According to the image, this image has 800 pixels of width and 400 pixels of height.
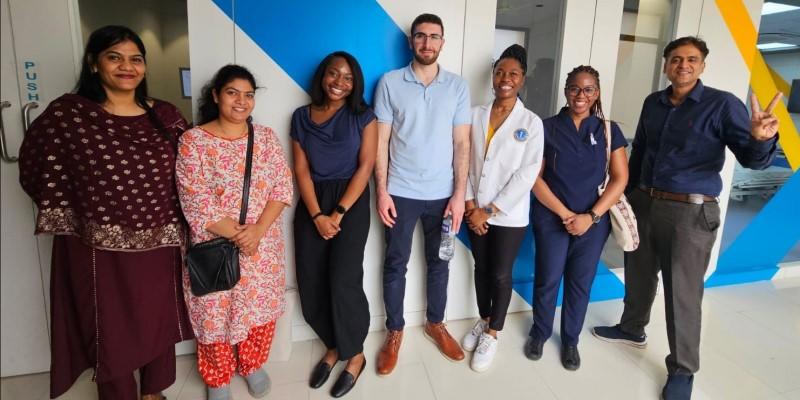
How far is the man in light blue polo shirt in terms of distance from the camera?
2170 millimetres

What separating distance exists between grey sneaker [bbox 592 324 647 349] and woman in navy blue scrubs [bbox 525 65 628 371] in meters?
0.40

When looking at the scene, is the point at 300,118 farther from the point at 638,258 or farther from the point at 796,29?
the point at 796,29

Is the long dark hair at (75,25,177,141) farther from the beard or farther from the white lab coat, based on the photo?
the white lab coat

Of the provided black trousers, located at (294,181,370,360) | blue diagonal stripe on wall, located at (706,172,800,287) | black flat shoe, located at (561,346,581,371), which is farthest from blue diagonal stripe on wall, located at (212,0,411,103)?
blue diagonal stripe on wall, located at (706,172,800,287)

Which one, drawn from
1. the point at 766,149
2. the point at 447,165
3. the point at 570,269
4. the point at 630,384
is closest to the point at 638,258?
the point at 570,269

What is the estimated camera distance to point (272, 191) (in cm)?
199

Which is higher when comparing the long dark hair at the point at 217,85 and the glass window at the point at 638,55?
the glass window at the point at 638,55

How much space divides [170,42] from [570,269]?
8.93 feet

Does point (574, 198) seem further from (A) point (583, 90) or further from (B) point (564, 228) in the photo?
(A) point (583, 90)

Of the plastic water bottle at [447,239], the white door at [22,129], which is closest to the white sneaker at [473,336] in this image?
the plastic water bottle at [447,239]

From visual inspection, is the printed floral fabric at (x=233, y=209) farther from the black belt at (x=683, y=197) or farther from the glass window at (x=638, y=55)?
the glass window at (x=638, y=55)

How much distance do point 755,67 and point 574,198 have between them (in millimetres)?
2426

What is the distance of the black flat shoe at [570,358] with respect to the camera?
7.87 feet

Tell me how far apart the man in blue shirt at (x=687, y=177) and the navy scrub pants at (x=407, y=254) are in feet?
3.89
